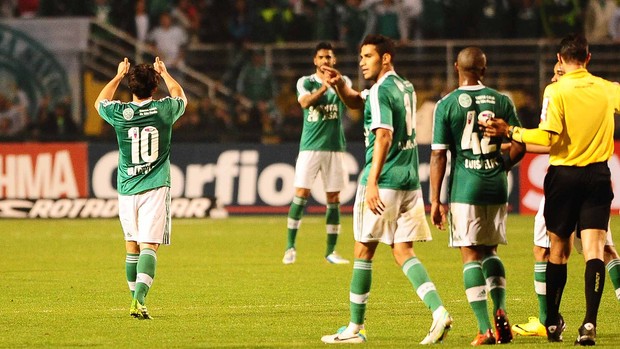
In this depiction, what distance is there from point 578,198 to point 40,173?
48.7 ft

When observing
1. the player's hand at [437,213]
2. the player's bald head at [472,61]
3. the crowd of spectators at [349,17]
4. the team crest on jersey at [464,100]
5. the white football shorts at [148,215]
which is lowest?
the white football shorts at [148,215]

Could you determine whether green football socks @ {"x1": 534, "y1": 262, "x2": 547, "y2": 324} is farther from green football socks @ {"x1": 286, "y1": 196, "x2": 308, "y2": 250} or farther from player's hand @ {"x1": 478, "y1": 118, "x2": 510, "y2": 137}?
green football socks @ {"x1": 286, "y1": 196, "x2": 308, "y2": 250}

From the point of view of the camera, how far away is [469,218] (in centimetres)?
873

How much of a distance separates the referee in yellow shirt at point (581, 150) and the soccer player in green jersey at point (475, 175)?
31 cm

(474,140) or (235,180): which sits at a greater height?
(474,140)

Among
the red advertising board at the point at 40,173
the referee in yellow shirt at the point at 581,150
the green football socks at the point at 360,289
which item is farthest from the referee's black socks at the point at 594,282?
the red advertising board at the point at 40,173

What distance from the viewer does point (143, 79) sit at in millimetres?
10359

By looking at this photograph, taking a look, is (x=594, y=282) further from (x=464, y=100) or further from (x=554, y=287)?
(x=464, y=100)

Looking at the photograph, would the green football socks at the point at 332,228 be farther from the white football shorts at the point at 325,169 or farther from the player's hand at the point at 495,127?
the player's hand at the point at 495,127

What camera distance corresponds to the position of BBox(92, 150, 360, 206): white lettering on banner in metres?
21.9

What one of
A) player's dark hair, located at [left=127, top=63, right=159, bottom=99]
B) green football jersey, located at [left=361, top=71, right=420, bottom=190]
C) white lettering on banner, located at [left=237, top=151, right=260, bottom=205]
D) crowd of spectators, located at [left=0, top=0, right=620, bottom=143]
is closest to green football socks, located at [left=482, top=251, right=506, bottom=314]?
Answer: green football jersey, located at [left=361, top=71, right=420, bottom=190]

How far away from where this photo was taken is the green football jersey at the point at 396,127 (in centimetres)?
865

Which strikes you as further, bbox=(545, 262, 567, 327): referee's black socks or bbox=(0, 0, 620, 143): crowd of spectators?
bbox=(0, 0, 620, 143): crowd of spectators

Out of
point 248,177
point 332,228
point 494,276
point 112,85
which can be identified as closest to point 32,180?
point 248,177
